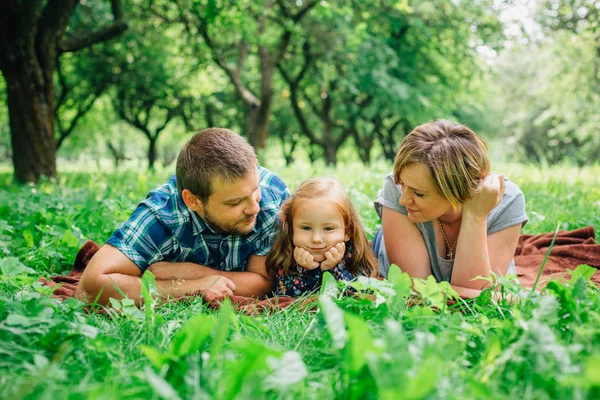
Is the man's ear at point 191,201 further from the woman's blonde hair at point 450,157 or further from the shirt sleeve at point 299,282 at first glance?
the woman's blonde hair at point 450,157

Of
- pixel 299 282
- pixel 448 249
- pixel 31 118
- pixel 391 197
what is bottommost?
pixel 299 282

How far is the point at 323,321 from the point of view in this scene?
1.87 meters

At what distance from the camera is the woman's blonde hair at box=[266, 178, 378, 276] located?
10.5 feet

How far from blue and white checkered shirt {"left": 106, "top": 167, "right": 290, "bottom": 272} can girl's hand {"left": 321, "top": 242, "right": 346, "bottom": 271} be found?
1.60ft

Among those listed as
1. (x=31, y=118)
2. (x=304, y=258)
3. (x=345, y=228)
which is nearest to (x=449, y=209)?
(x=345, y=228)

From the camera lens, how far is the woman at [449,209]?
280 cm

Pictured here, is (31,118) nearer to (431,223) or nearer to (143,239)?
(143,239)

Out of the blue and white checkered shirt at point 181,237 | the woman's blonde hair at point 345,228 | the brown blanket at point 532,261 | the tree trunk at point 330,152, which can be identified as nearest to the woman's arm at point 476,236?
the brown blanket at point 532,261

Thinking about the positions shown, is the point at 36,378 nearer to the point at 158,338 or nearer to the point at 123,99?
the point at 158,338

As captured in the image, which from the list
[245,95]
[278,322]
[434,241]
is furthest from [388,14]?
[278,322]

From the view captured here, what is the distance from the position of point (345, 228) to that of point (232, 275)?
828 mm

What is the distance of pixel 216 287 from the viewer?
296 centimetres

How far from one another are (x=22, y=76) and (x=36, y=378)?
829 cm

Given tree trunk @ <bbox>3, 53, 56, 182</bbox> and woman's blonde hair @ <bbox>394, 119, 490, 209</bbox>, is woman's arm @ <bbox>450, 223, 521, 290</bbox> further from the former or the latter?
tree trunk @ <bbox>3, 53, 56, 182</bbox>
